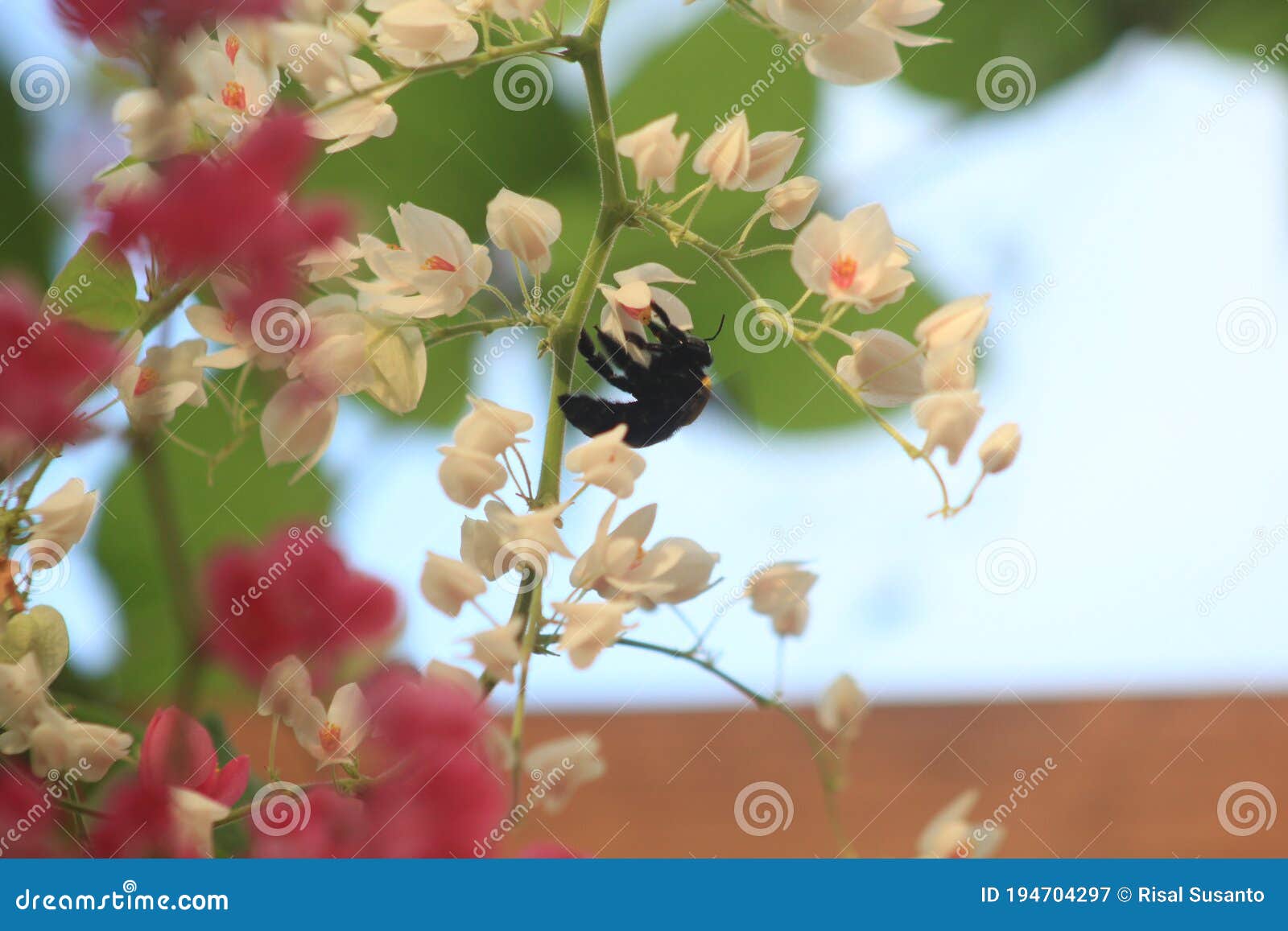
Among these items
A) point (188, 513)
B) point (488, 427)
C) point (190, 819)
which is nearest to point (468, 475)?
point (488, 427)

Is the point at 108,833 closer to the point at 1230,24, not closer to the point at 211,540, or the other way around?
the point at 211,540

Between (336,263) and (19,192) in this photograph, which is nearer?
(336,263)

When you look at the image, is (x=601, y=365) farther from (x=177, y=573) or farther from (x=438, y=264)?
(x=177, y=573)

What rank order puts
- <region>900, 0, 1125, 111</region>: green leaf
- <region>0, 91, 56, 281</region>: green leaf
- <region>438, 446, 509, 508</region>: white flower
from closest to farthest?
<region>438, 446, 509, 508</region>: white flower, <region>0, 91, 56, 281</region>: green leaf, <region>900, 0, 1125, 111</region>: green leaf

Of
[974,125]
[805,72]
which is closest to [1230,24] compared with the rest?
→ [974,125]

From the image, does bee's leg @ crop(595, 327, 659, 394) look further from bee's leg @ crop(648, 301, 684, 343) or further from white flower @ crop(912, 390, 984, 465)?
white flower @ crop(912, 390, 984, 465)

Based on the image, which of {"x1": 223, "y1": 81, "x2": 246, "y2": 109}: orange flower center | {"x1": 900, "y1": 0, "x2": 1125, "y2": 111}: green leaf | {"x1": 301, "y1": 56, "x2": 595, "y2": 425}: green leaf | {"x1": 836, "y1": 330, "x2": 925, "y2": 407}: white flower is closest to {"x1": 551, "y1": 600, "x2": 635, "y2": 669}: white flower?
{"x1": 836, "y1": 330, "x2": 925, "y2": 407}: white flower
